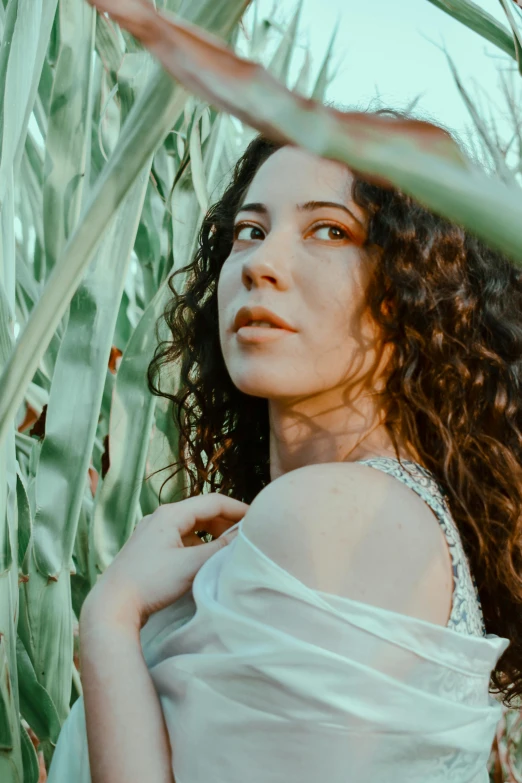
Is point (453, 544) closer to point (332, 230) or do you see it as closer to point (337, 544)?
point (337, 544)

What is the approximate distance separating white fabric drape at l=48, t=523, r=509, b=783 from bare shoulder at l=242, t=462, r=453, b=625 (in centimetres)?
1

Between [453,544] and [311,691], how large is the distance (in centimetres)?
15

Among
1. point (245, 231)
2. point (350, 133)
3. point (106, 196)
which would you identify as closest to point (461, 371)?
point (245, 231)

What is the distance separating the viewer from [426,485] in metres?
0.60

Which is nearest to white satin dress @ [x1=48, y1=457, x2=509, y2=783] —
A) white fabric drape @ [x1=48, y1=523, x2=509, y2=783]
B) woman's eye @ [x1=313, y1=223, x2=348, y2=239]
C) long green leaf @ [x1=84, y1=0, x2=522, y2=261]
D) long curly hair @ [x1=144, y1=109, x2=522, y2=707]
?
white fabric drape @ [x1=48, y1=523, x2=509, y2=783]

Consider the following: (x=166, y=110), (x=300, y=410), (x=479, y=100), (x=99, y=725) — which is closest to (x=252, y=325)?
(x=300, y=410)

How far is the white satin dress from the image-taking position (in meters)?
0.48

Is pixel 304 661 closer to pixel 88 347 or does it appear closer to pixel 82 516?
pixel 88 347

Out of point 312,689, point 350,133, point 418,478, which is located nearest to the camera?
point 350,133

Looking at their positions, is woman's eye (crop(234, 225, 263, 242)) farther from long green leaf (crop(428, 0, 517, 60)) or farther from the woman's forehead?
long green leaf (crop(428, 0, 517, 60))

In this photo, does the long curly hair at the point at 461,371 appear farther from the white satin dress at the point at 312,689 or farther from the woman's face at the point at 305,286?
the white satin dress at the point at 312,689

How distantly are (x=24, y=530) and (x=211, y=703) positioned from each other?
0.44 meters

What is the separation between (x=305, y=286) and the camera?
2.10 ft

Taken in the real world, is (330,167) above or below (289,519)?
above
